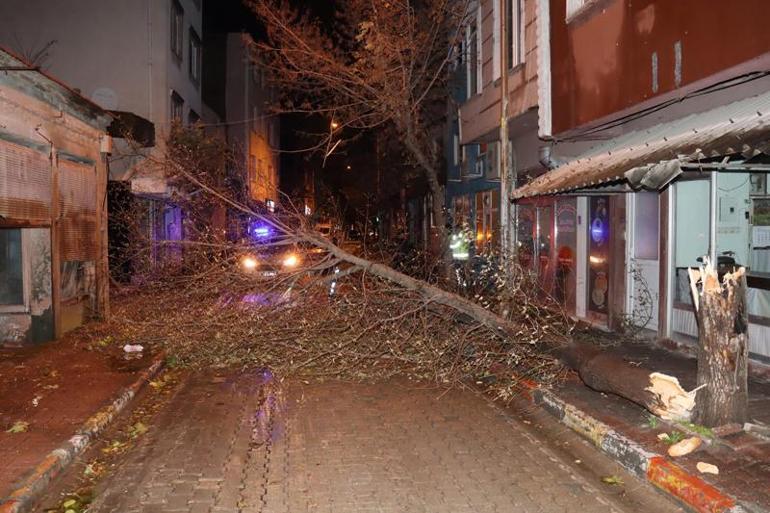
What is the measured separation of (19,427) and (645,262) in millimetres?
8635

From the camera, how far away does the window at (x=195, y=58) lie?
2436 centimetres

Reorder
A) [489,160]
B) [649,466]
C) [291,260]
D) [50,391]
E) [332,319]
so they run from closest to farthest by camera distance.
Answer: [649,466], [50,391], [332,319], [291,260], [489,160]

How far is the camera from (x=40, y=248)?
34.7 feet

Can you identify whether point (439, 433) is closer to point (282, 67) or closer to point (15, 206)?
point (15, 206)

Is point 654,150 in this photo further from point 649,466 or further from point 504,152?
point 649,466

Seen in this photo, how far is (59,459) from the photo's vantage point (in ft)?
17.0

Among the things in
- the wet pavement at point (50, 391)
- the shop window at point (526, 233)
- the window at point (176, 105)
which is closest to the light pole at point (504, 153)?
the shop window at point (526, 233)

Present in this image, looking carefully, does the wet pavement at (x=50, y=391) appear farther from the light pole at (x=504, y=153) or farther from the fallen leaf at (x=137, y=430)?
the light pole at (x=504, y=153)

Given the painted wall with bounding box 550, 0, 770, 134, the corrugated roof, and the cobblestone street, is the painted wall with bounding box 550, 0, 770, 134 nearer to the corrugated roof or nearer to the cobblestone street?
the cobblestone street

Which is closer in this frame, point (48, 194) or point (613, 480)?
point (613, 480)

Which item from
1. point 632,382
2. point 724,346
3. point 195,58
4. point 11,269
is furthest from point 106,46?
point 724,346

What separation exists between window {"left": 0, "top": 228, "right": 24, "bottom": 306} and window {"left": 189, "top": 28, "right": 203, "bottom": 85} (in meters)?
15.1

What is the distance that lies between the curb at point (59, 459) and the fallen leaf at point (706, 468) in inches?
185

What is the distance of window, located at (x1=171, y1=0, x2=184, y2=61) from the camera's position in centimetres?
2155
